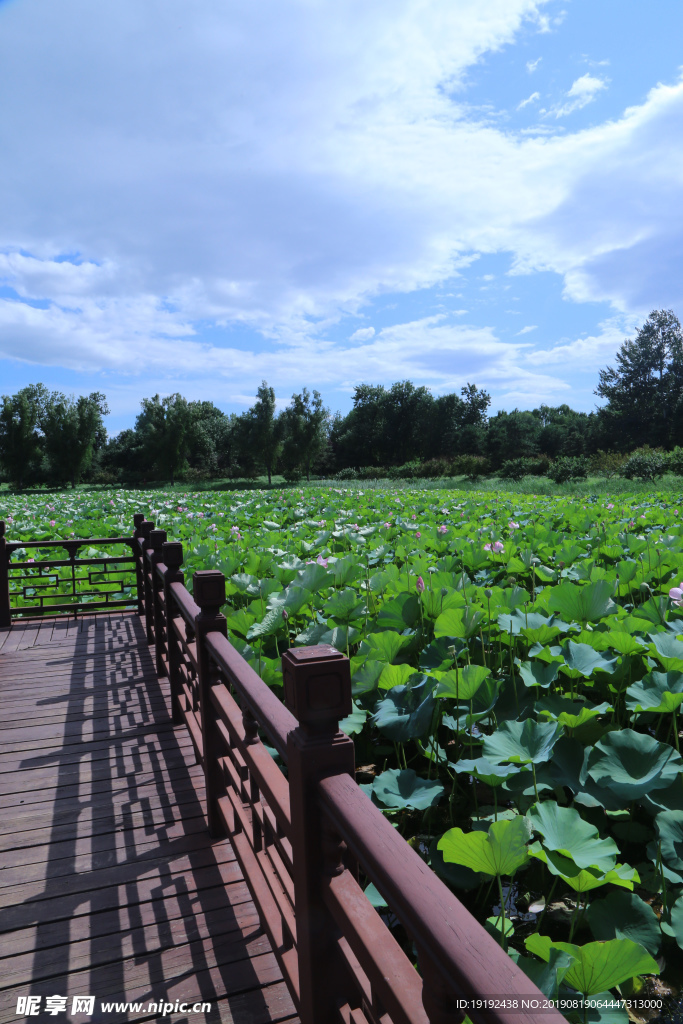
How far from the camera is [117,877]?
74.2 inches

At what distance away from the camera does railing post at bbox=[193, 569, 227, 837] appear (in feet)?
6.66

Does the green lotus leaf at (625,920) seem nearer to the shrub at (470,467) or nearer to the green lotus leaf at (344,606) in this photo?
the green lotus leaf at (344,606)

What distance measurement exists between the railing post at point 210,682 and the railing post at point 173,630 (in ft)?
2.97

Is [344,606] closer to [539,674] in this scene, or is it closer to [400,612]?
[400,612]

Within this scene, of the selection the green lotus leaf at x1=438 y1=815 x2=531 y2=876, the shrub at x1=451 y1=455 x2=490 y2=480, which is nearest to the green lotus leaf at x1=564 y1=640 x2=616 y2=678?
the green lotus leaf at x1=438 y1=815 x2=531 y2=876

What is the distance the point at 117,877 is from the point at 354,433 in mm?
50901

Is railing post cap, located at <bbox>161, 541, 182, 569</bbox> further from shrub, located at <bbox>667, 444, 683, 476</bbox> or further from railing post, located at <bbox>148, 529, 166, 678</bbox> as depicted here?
shrub, located at <bbox>667, 444, 683, 476</bbox>

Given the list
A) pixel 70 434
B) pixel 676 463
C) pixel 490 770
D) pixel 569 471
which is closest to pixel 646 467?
pixel 676 463

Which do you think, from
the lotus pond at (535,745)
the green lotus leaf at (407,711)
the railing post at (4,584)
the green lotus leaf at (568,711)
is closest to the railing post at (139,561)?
the railing post at (4,584)

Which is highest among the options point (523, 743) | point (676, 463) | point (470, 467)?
point (470, 467)

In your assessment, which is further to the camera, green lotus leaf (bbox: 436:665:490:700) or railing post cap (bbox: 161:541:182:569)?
railing post cap (bbox: 161:541:182:569)

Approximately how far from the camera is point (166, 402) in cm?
3559

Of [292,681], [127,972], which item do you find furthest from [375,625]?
[292,681]

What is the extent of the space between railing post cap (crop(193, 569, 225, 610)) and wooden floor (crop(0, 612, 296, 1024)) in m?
0.84
